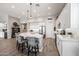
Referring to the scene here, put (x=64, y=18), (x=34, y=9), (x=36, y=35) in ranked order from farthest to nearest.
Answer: (x=64, y=18) < (x=36, y=35) < (x=34, y=9)

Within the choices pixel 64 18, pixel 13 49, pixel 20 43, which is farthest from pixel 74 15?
Answer: pixel 13 49

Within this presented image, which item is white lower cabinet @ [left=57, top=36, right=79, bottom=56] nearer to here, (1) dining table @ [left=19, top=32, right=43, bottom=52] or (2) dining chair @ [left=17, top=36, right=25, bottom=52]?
(1) dining table @ [left=19, top=32, right=43, bottom=52]

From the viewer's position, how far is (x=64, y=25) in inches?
130

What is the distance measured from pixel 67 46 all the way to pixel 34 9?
4.62 feet

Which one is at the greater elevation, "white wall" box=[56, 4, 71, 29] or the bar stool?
"white wall" box=[56, 4, 71, 29]

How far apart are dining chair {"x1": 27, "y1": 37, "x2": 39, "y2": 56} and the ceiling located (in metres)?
0.69

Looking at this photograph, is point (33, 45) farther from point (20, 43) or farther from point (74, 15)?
point (74, 15)

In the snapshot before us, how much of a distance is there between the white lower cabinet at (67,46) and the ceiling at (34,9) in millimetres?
803

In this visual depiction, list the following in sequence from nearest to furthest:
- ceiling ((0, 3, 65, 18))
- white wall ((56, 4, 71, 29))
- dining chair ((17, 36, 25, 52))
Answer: ceiling ((0, 3, 65, 18)) < dining chair ((17, 36, 25, 52)) < white wall ((56, 4, 71, 29))

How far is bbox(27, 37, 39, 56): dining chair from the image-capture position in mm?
3150

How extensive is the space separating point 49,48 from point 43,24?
71 centimetres

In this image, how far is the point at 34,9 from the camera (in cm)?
307

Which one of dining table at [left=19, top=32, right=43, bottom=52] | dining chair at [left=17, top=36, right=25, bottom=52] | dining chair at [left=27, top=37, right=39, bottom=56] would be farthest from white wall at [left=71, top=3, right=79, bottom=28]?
dining chair at [left=17, top=36, right=25, bottom=52]

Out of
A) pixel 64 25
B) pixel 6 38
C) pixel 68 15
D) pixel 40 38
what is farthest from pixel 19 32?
pixel 68 15
